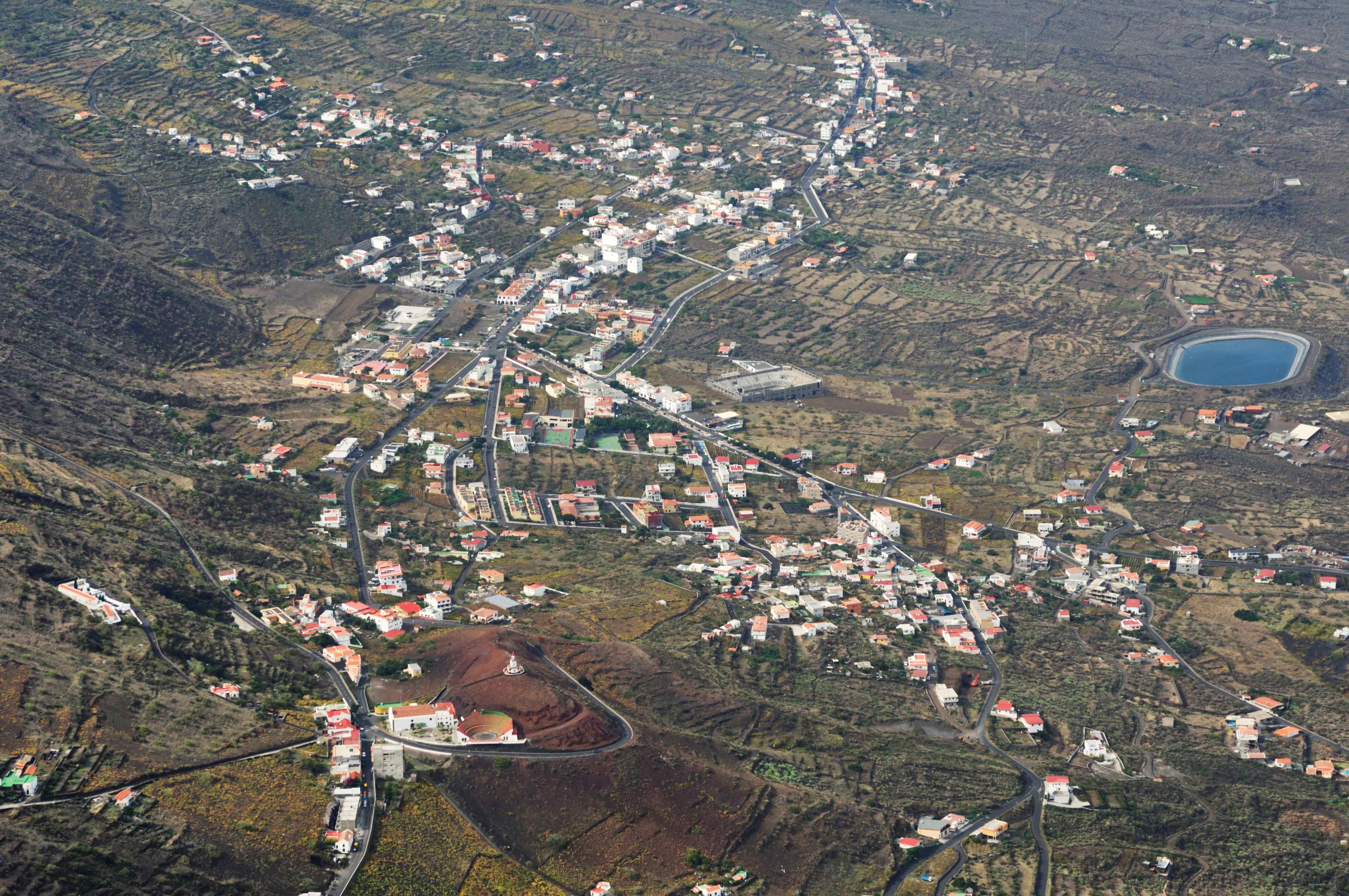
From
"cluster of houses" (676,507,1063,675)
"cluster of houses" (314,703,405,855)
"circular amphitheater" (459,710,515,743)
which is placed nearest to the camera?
"cluster of houses" (314,703,405,855)

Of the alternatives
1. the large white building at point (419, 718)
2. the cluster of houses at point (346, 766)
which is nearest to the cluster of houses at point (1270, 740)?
the large white building at point (419, 718)

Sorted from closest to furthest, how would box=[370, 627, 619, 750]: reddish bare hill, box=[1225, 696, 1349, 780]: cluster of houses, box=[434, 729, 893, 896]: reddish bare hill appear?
box=[434, 729, 893, 896]: reddish bare hill, box=[370, 627, 619, 750]: reddish bare hill, box=[1225, 696, 1349, 780]: cluster of houses

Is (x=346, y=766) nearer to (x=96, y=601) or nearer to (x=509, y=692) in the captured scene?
(x=509, y=692)

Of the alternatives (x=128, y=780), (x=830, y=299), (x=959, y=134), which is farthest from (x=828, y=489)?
(x=959, y=134)

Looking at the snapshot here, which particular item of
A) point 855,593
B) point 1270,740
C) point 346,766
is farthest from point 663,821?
point 1270,740

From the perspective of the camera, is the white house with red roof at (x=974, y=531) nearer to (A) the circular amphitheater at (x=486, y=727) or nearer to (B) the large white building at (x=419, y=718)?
(A) the circular amphitheater at (x=486, y=727)

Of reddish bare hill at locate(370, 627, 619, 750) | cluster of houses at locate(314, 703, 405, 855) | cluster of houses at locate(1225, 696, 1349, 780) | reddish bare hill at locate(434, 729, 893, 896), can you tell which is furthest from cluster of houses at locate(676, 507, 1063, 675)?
cluster of houses at locate(314, 703, 405, 855)

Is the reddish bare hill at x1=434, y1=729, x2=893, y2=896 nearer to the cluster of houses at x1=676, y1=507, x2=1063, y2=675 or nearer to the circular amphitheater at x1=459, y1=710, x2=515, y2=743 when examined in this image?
the circular amphitheater at x1=459, y1=710, x2=515, y2=743
